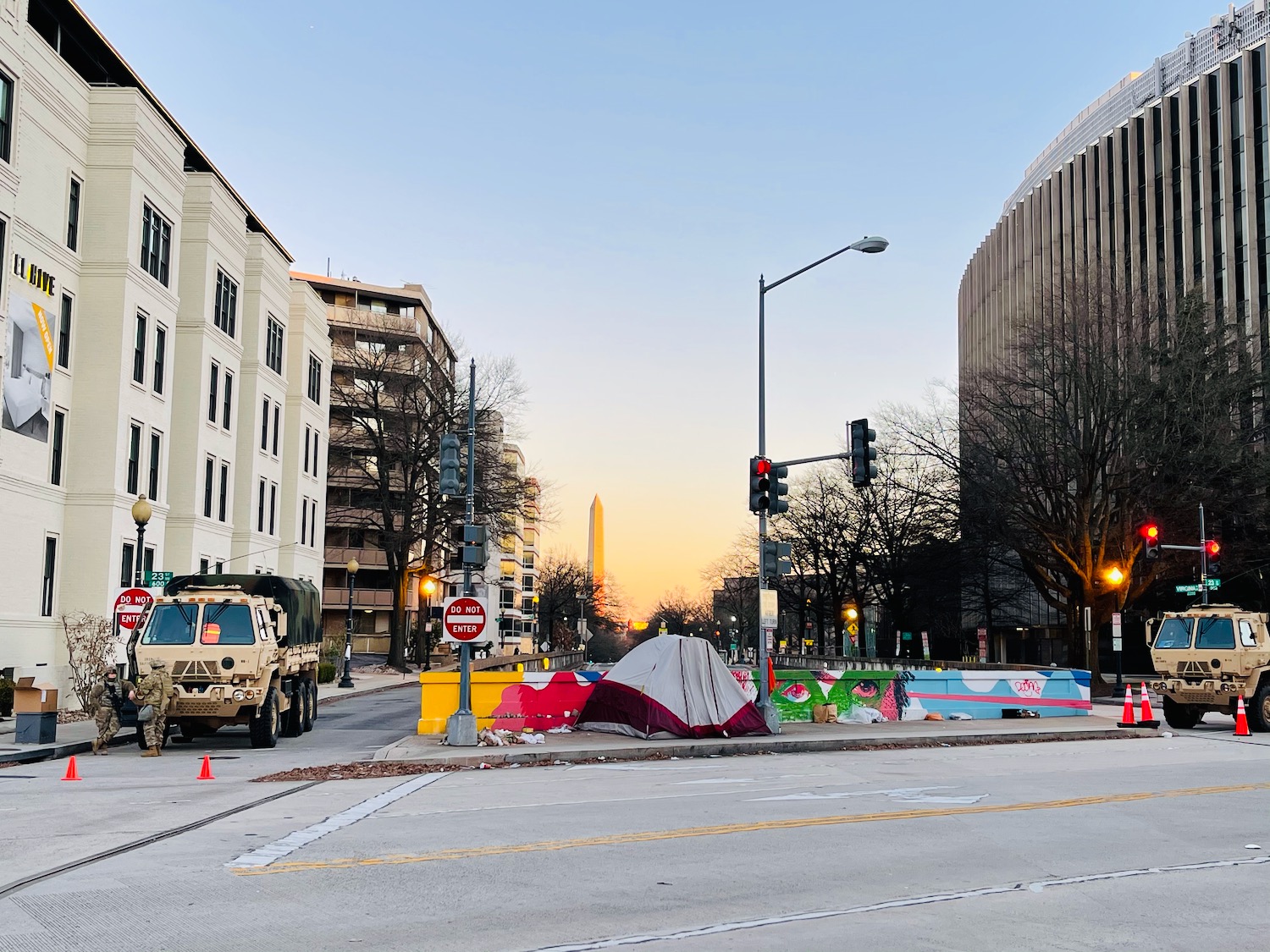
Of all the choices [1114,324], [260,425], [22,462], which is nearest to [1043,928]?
[22,462]

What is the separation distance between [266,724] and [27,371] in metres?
13.7

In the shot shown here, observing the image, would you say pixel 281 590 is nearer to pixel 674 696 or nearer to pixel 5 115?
pixel 674 696

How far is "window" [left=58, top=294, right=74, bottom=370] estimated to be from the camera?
32.1 m

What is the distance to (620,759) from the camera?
1988cm

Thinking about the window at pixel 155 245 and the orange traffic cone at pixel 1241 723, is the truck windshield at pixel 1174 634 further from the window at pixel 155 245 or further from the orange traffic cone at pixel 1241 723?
the window at pixel 155 245

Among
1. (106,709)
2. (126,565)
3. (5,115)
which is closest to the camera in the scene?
(106,709)

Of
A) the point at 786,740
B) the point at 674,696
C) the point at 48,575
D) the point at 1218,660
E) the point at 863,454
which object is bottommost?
the point at 786,740

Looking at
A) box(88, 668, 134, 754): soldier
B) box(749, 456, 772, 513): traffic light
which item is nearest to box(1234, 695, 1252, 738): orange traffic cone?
box(749, 456, 772, 513): traffic light

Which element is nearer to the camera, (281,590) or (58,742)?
(58,742)

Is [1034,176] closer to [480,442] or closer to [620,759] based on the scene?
[480,442]

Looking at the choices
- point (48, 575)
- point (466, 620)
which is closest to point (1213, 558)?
point (466, 620)

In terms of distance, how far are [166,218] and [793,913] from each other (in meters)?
34.2

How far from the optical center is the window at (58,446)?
3228 cm

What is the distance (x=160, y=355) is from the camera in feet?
121
